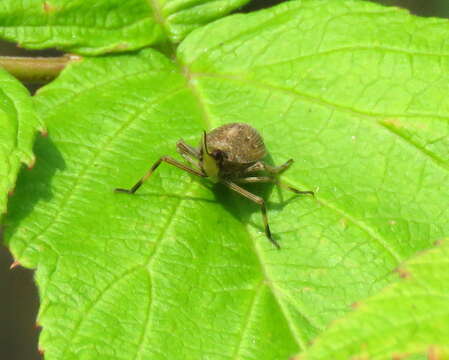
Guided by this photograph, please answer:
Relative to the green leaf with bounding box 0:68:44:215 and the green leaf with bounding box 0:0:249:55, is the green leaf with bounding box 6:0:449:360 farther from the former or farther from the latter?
the green leaf with bounding box 0:68:44:215

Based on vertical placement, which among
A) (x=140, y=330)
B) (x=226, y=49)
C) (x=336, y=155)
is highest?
(x=226, y=49)

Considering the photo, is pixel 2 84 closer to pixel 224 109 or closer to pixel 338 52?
pixel 224 109

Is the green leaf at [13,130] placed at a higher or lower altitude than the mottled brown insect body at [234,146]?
higher

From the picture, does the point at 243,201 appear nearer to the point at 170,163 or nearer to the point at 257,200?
the point at 257,200

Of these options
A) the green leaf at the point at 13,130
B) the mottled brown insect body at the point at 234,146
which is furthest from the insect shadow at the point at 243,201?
the green leaf at the point at 13,130

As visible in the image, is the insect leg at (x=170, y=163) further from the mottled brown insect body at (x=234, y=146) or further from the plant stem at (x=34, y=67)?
the plant stem at (x=34, y=67)

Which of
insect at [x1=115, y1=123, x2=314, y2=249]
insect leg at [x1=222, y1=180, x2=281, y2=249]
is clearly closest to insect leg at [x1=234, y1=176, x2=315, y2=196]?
insect at [x1=115, y1=123, x2=314, y2=249]

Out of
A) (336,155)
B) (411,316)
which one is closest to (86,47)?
(336,155)
